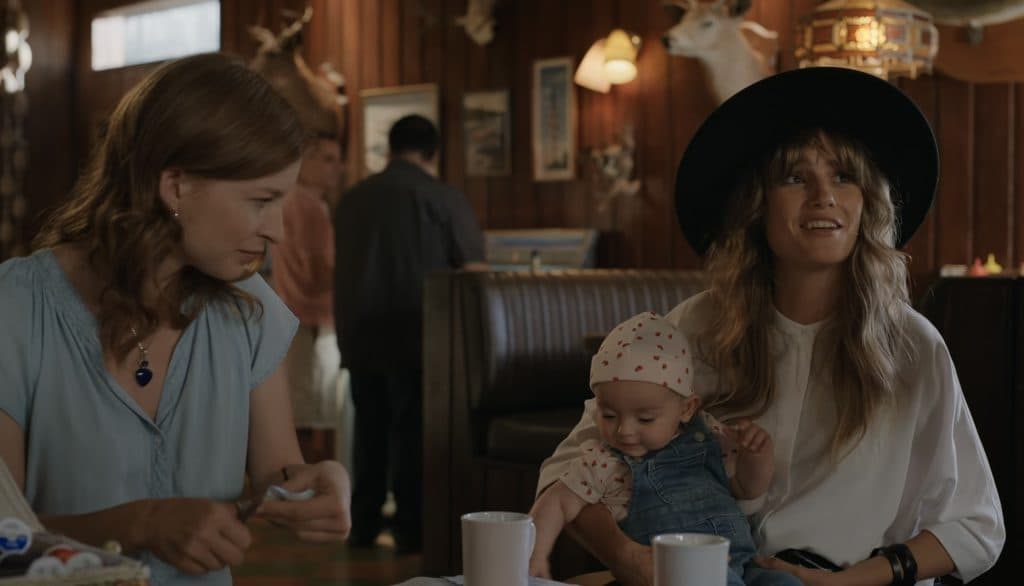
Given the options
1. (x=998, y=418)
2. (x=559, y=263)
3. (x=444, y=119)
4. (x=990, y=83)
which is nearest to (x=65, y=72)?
(x=444, y=119)

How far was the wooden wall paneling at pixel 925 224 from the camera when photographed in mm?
5336

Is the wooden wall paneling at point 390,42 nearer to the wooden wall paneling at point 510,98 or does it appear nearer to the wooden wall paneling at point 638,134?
the wooden wall paneling at point 510,98

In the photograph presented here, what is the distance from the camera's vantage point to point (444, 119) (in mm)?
7191

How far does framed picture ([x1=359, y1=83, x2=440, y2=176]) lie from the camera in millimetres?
7251

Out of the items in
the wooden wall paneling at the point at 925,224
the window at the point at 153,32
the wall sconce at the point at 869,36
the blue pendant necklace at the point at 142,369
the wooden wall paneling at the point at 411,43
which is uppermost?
the window at the point at 153,32

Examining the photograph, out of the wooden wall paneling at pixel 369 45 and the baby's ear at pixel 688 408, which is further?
the wooden wall paneling at pixel 369 45

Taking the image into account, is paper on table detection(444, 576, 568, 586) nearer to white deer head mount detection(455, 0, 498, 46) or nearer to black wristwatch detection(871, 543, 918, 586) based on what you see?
black wristwatch detection(871, 543, 918, 586)

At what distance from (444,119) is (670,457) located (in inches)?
216

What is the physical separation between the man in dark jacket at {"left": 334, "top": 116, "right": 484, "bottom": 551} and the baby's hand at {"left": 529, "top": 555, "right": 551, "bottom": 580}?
365 centimetres

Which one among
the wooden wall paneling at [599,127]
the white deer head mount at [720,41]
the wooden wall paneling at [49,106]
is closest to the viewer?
the white deer head mount at [720,41]

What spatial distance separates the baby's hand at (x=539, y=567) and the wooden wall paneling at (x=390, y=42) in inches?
238

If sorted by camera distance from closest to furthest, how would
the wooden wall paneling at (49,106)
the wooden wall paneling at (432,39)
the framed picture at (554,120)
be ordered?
the framed picture at (554,120)
the wooden wall paneling at (432,39)
the wooden wall paneling at (49,106)

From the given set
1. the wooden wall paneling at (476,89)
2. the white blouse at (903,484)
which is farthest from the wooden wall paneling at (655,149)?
the white blouse at (903,484)

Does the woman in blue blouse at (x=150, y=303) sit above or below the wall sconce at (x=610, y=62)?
below
